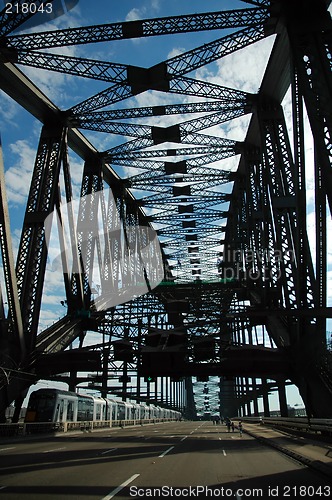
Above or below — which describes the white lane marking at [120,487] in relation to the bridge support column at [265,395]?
below

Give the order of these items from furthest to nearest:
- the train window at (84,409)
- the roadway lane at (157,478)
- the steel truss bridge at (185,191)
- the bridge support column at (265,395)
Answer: the bridge support column at (265,395) → the train window at (84,409) → the steel truss bridge at (185,191) → the roadway lane at (157,478)

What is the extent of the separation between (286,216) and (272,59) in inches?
325

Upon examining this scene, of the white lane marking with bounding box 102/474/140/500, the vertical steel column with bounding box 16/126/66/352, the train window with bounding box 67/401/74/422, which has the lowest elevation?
the white lane marking with bounding box 102/474/140/500

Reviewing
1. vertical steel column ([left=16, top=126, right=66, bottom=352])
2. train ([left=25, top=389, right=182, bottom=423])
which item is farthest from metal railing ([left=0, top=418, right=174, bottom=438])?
vertical steel column ([left=16, top=126, right=66, bottom=352])

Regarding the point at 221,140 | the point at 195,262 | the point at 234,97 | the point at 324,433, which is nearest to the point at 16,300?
the point at 324,433

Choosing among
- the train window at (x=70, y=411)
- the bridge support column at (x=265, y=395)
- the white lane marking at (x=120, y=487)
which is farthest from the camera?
the bridge support column at (x=265, y=395)

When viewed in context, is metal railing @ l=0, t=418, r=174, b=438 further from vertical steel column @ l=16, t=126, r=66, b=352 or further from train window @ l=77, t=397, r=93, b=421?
vertical steel column @ l=16, t=126, r=66, b=352

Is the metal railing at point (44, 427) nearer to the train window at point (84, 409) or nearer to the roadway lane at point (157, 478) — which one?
the train window at point (84, 409)

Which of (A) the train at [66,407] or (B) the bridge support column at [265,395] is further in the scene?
(B) the bridge support column at [265,395]

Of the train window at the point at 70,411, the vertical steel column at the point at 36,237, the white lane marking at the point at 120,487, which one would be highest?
the vertical steel column at the point at 36,237

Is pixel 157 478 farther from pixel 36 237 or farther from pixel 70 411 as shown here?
pixel 70 411

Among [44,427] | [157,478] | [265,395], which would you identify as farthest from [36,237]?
[265,395]

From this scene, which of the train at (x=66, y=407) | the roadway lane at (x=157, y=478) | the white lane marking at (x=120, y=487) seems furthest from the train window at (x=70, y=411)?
the white lane marking at (x=120, y=487)

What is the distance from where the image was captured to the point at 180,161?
3525cm
